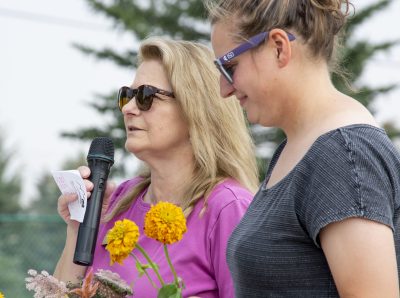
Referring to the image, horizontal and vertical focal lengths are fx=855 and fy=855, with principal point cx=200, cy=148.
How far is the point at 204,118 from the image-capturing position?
10.3ft

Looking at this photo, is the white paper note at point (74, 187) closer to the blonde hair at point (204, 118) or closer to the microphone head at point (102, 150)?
the microphone head at point (102, 150)

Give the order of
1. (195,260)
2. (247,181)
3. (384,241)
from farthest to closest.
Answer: (247,181) → (195,260) → (384,241)

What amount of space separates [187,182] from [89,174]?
0.38 metres

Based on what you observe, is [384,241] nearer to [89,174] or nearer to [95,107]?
[89,174]

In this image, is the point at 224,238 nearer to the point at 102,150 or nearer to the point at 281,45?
the point at 102,150

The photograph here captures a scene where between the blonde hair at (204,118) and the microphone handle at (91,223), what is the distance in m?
0.30

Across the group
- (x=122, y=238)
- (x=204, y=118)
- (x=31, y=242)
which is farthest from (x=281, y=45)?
(x=31, y=242)

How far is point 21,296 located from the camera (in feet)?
33.6

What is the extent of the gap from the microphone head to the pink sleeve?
1.51ft

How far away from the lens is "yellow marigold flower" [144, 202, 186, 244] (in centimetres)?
206

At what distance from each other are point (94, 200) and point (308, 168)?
117 cm

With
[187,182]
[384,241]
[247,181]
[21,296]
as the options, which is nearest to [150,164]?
[187,182]

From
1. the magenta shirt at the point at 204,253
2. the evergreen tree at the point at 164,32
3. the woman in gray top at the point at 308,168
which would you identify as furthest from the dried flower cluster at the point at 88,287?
the evergreen tree at the point at 164,32

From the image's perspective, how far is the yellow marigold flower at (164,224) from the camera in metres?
2.06
